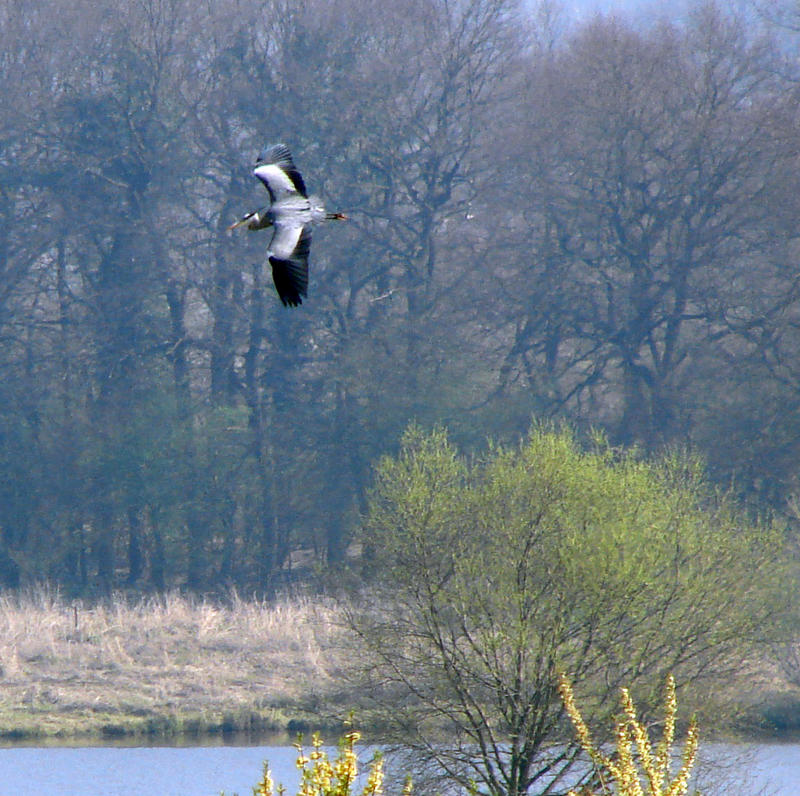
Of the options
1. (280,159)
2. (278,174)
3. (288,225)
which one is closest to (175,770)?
(280,159)

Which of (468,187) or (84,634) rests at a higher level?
(468,187)

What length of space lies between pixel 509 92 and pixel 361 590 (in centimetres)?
1816

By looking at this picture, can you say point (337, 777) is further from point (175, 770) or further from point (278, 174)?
point (175, 770)

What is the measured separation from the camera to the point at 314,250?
101ft

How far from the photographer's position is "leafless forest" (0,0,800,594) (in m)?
30.0

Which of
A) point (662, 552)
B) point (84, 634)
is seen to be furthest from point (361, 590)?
point (84, 634)

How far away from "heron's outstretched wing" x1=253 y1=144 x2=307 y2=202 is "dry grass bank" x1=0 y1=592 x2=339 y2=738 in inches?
427

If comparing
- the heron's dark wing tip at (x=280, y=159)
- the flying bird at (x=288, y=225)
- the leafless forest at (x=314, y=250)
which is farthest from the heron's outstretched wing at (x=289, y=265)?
the leafless forest at (x=314, y=250)

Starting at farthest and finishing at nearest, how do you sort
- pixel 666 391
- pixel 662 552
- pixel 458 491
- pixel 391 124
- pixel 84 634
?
pixel 391 124, pixel 666 391, pixel 84 634, pixel 458 491, pixel 662 552

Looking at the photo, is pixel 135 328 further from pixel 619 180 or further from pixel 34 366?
pixel 619 180

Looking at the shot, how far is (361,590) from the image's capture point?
54.1 feet

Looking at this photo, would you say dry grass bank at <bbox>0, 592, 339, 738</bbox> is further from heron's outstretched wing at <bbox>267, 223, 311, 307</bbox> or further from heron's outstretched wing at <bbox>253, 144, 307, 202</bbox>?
heron's outstretched wing at <bbox>267, 223, 311, 307</bbox>

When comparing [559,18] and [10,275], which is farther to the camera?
[559,18]

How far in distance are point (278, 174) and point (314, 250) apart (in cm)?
2264
